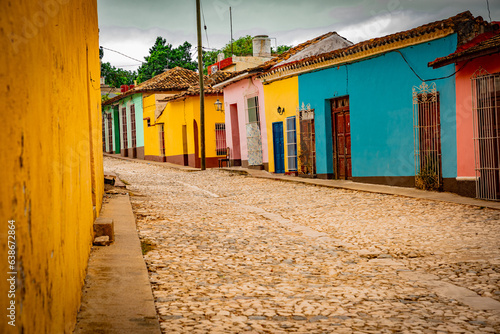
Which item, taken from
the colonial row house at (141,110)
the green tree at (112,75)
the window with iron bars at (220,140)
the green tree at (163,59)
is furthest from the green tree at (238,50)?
the window with iron bars at (220,140)

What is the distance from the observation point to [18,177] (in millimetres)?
1810

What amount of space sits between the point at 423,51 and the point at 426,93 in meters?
0.98

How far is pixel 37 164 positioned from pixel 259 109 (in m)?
19.0

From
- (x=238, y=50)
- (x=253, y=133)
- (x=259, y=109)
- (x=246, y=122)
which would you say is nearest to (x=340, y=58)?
(x=259, y=109)

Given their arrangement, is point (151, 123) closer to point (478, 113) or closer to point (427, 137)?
point (427, 137)

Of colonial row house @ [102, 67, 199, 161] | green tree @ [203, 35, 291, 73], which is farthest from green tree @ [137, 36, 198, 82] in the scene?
colonial row house @ [102, 67, 199, 161]

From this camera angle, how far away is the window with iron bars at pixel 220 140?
1046 inches

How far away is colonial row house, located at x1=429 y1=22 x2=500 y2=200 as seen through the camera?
32.9 ft

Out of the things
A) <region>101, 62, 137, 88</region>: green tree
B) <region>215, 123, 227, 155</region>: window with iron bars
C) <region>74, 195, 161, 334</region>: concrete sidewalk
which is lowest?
<region>74, 195, 161, 334</region>: concrete sidewalk

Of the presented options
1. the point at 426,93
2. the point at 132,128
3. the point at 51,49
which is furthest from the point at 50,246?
the point at 132,128

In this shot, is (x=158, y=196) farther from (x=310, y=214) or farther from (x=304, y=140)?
(x=304, y=140)

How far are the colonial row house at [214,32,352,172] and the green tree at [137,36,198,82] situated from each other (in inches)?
1453

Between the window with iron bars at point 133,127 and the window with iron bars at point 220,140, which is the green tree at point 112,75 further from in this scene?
the window with iron bars at point 220,140

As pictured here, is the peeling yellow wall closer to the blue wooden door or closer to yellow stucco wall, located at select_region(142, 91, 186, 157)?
yellow stucco wall, located at select_region(142, 91, 186, 157)
